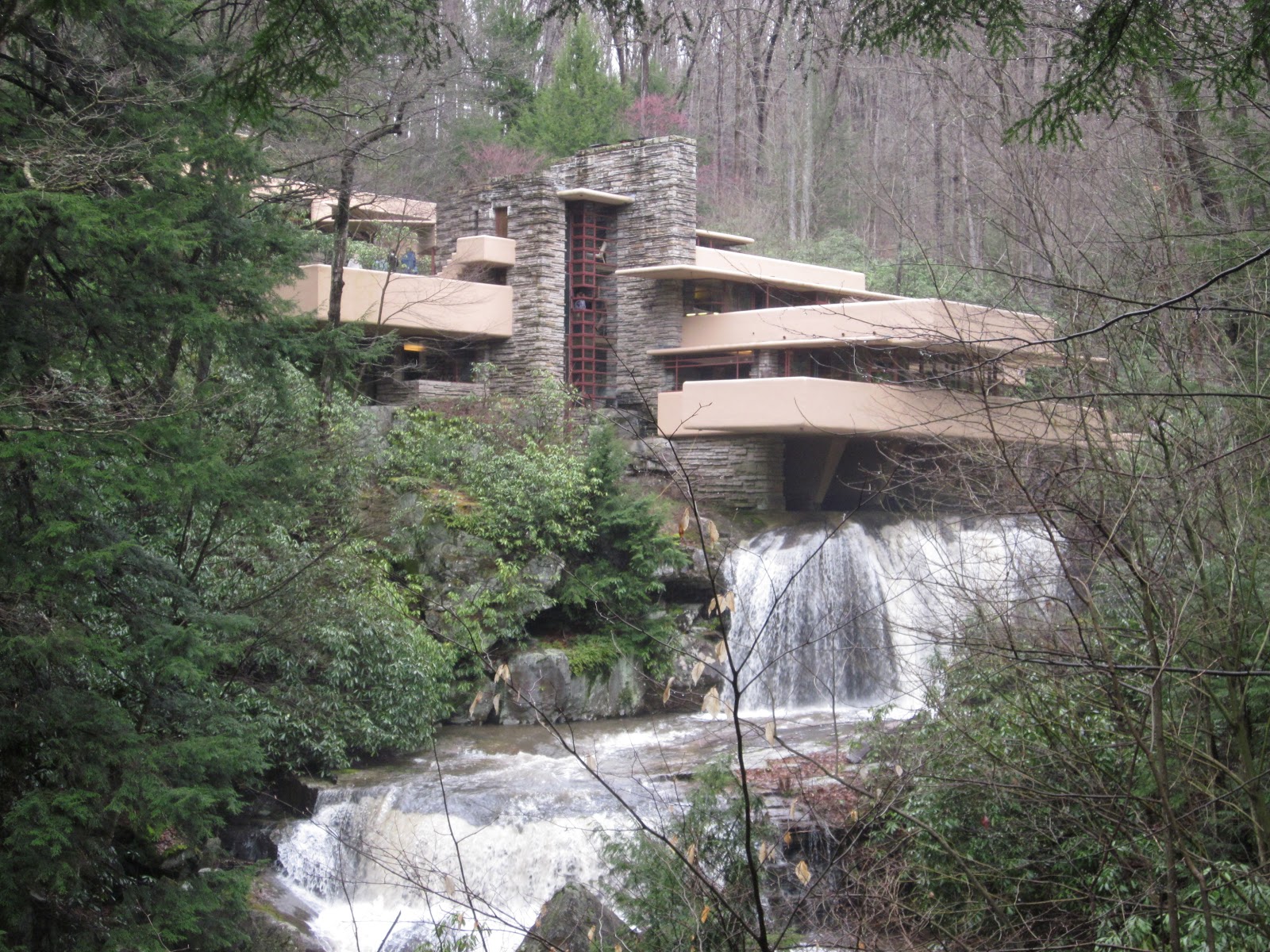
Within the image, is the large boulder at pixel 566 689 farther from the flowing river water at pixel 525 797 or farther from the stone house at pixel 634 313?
the stone house at pixel 634 313

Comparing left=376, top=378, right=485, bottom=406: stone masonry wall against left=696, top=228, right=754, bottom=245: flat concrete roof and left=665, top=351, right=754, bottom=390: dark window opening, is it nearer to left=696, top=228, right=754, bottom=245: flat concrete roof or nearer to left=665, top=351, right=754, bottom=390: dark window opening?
left=665, top=351, right=754, bottom=390: dark window opening

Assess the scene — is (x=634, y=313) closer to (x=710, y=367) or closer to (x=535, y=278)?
(x=710, y=367)

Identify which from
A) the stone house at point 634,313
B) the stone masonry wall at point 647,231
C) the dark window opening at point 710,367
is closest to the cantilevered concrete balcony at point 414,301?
the stone house at point 634,313

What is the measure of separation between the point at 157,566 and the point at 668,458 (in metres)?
11.3

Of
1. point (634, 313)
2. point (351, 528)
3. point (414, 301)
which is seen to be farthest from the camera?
point (634, 313)

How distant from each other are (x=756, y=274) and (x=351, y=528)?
A: 37.6 ft

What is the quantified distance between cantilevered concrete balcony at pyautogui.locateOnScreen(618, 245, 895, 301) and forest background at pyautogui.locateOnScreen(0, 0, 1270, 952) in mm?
9177

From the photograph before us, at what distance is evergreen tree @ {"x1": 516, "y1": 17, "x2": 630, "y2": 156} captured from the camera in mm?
28828

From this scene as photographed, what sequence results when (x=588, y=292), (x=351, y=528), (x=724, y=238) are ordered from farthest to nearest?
1. (x=724, y=238)
2. (x=588, y=292)
3. (x=351, y=528)

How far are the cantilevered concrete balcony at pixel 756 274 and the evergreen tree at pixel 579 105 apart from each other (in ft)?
25.4

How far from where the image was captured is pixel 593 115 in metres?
28.9

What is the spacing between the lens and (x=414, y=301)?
19.6 meters

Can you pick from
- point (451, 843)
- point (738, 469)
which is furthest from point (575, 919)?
point (738, 469)

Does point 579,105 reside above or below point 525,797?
above
